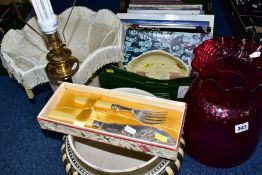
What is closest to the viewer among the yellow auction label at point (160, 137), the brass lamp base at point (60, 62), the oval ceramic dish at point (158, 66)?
the yellow auction label at point (160, 137)

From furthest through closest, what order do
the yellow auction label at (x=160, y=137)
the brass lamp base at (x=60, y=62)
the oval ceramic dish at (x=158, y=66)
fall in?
the oval ceramic dish at (x=158, y=66), the brass lamp base at (x=60, y=62), the yellow auction label at (x=160, y=137)

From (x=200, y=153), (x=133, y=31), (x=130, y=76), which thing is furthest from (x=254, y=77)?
(x=133, y=31)

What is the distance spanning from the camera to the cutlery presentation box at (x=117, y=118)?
0.70 m

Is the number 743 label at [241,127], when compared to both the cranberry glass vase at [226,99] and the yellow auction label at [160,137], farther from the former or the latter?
the yellow auction label at [160,137]

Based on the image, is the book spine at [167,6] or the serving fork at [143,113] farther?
the book spine at [167,6]

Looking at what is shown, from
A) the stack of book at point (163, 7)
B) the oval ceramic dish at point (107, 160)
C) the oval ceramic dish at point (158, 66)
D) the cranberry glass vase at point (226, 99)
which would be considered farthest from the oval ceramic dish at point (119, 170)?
the stack of book at point (163, 7)

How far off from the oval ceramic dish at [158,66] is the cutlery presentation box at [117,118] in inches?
16.3

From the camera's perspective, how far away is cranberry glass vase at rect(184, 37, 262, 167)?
2.78ft

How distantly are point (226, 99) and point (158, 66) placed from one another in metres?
0.40

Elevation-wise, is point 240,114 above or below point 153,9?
below

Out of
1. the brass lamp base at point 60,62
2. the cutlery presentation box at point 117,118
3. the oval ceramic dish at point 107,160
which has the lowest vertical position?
the oval ceramic dish at point 107,160

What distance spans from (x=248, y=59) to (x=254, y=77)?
0.06 metres

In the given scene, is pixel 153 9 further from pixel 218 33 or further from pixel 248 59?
pixel 248 59

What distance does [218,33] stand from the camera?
1388 mm
